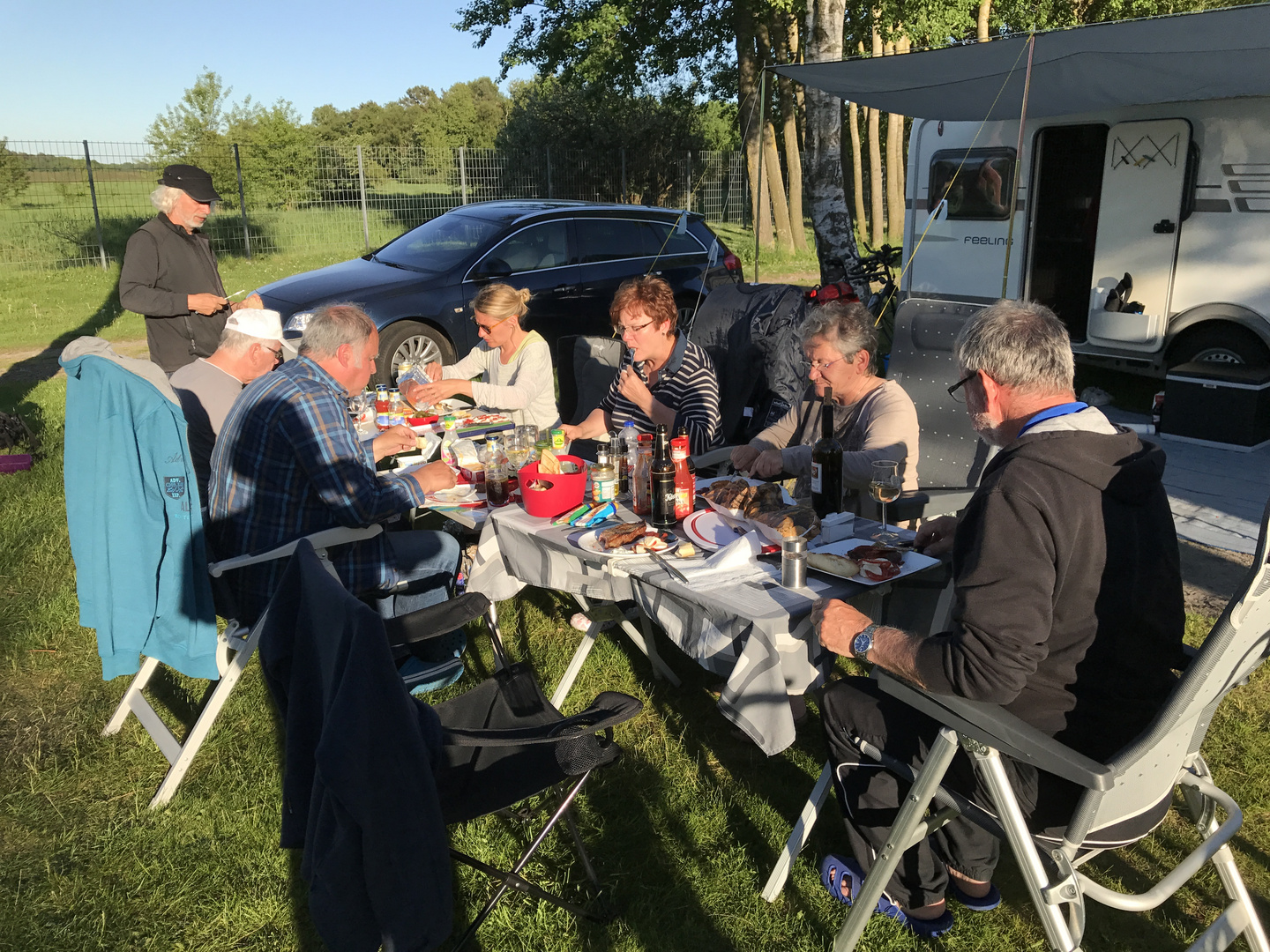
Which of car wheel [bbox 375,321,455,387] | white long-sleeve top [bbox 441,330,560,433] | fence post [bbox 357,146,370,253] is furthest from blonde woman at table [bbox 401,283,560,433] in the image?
fence post [bbox 357,146,370,253]

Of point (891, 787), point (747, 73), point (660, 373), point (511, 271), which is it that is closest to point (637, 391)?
point (660, 373)

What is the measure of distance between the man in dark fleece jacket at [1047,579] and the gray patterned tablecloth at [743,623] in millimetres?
128

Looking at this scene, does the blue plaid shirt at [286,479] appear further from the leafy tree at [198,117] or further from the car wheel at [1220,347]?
the leafy tree at [198,117]

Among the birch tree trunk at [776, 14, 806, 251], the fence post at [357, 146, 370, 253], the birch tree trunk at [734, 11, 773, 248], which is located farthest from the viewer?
the birch tree trunk at [776, 14, 806, 251]

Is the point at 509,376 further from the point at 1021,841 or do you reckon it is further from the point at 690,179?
the point at 690,179

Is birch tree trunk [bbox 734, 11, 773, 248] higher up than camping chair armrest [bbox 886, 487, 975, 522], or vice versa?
birch tree trunk [bbox 734, 11, 773, 248]

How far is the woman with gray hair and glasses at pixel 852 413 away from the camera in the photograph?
127 inches

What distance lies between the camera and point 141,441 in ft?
9.17

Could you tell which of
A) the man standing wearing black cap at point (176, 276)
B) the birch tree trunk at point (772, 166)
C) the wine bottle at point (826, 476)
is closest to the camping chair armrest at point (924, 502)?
Answer: the wine bottle at point (826, 476)

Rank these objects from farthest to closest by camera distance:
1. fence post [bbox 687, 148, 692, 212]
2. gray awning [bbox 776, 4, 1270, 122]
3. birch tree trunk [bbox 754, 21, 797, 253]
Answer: fence post [bbox 687, 148, 692, 212]
birch tree trunk [bbox 754, 21, 797, 253]
gray awning [bbox 776, 4, 1270, 122]

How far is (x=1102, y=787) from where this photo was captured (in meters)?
1.66

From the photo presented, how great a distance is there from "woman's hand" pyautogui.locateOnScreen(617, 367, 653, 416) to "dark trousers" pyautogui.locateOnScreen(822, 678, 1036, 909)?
208cm

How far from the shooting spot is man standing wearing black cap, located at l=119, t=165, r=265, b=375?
5.18 metres

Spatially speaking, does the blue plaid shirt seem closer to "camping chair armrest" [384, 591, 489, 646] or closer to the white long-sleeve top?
"camping chair armrest" [384, 591, 489, 646]
